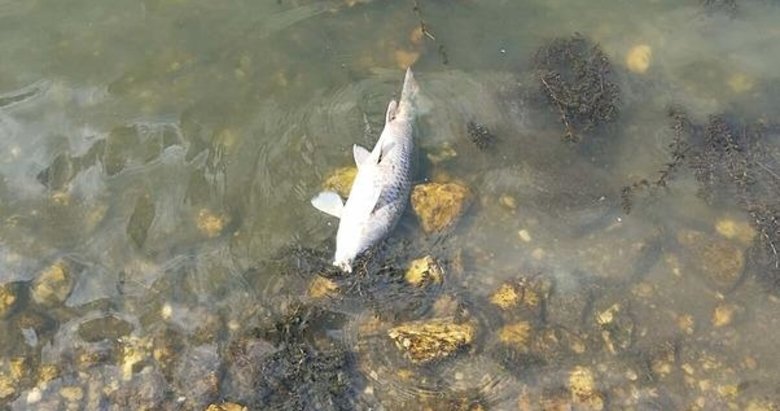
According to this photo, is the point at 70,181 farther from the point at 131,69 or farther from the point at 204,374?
the point at 204,374

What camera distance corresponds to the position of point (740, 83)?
30.0ft

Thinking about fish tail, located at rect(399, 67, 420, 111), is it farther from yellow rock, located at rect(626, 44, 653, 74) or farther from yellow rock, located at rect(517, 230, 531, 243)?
yellow rock, located at rect(626, 44, 653, 74)

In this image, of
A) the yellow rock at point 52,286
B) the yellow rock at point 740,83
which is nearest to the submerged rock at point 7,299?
the yellow rock at point 52,286

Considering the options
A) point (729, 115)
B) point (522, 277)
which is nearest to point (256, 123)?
point (522, 277)

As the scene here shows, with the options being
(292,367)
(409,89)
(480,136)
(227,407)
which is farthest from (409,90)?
(227,407)

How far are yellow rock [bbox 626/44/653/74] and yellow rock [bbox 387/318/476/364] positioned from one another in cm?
439

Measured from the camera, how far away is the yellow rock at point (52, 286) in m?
7.38

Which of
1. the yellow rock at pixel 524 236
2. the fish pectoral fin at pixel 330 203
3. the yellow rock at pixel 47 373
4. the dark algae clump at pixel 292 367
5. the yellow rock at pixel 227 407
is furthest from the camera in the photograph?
the yellow rock at pixel 524 236

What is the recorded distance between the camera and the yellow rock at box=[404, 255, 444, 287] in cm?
757

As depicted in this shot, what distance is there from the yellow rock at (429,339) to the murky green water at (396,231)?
0.16ft

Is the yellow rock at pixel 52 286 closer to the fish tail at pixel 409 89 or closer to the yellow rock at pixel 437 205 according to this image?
the yellow rock at pixel 437 205

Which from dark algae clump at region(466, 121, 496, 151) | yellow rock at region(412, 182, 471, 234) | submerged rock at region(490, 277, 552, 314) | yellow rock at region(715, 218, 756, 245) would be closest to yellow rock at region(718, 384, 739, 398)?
yellow rock at region(715, 218, 756, 245)

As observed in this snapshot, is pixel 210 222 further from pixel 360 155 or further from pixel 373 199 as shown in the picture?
pixel 373 199

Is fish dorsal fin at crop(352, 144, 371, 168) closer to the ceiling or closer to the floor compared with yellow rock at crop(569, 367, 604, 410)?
closer to the ceiling
